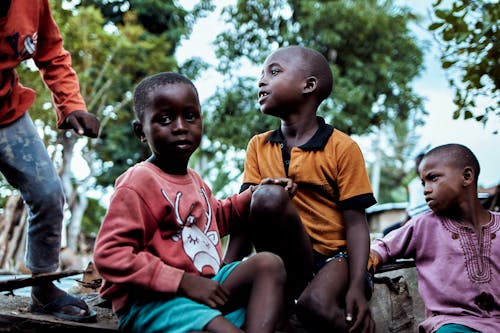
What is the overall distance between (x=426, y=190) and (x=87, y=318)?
1654 millimetres

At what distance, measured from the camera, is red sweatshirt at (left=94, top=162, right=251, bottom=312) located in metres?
1.79

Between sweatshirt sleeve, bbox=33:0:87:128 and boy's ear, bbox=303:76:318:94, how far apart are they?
1016 millimetres

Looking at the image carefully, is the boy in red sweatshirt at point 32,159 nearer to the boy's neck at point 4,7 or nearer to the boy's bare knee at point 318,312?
the boy's neck at point 4,7

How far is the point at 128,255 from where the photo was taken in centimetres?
179

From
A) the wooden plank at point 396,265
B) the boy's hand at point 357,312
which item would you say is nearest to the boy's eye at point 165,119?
the boy's hand at point 357,312

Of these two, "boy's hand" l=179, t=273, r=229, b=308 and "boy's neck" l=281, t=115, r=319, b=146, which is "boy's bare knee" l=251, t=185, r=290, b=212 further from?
"boy's neck" l=281, t=115, r=319, b=146

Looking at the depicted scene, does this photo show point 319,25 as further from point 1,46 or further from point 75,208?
point 1,46

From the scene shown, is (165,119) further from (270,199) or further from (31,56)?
(31,56)

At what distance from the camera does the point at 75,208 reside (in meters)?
13.5

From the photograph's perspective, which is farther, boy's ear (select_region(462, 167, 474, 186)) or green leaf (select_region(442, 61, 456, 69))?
green leaf (select_region(442, 61, 456, 69))

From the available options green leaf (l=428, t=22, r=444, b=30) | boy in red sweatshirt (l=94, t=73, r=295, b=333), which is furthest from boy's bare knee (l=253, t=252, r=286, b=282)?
green leaf (l=428, t=22, r=444, b=30)

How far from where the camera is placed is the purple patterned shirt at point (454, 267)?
8.13ft

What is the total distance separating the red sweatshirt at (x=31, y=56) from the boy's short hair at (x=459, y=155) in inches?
67.8

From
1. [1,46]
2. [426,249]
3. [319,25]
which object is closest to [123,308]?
[1,46]
